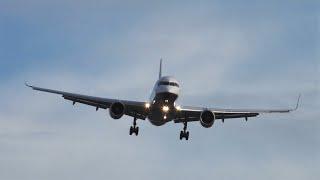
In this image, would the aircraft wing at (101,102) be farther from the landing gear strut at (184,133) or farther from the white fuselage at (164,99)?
the landing gear strut at (184,133)

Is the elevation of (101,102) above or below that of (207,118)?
above

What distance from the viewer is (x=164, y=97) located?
57500mm

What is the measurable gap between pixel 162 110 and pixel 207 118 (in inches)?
199

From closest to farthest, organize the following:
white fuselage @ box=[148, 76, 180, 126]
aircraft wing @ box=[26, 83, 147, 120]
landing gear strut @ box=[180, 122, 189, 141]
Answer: white fuselage @ box=[148, 76, 180, 126]
aircraft wing @ box=[26, 83, 147, 120]
landing gear strut @ box=[180, 122, 189, 141]

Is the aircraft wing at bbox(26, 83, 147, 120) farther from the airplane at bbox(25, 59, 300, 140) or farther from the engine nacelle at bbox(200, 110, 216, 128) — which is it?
the engine nacelle at bbox(200, 110, 216, 128)

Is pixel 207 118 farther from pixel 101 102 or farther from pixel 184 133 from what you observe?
pixel 101 102

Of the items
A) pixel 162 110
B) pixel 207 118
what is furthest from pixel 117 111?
pixel 207 118

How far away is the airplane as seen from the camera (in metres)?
58.2

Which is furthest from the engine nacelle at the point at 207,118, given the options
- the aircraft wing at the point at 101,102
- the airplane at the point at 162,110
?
the aircraft wing at the point at 101,102

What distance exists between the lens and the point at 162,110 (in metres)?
58.7

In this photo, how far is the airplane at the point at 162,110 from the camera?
5825 centimetres

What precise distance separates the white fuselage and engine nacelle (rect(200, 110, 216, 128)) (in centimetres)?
289

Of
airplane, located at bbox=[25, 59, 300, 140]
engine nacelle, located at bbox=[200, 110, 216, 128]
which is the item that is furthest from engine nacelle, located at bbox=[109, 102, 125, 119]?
engine nacelle, located at bbox=[200, 110, 216, 128]

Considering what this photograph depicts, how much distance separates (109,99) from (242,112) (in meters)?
14.5
